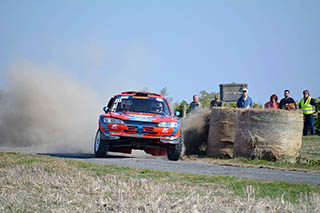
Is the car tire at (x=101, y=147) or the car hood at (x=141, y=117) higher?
the car hood at (x=141, y=117)

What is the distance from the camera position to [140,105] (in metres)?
16.6

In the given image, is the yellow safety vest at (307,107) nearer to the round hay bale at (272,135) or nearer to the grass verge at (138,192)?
the round hay bale at (272,135)

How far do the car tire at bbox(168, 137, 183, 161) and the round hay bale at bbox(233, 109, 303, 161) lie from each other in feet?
5.42

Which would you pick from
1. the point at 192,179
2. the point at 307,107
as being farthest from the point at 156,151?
the point at 192,179

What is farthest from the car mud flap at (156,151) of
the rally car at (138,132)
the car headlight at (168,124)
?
the car headlight at (168,124)

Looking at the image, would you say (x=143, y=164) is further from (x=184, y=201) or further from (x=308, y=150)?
(x=184, y=201)

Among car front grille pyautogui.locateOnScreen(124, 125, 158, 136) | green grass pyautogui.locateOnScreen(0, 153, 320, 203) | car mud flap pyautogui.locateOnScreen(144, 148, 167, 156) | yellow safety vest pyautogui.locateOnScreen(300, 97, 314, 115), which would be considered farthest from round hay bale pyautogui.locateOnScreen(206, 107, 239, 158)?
green grass pyautogui.locateOnScreen(0, 153, 320, 203)

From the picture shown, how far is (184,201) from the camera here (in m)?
7.07

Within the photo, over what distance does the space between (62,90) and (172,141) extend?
42.2ft

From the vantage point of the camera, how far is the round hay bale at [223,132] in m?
17.0

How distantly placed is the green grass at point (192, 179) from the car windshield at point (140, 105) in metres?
3.80

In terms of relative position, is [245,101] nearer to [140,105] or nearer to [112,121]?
[140,105]

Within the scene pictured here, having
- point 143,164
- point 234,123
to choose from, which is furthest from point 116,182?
point 234,123

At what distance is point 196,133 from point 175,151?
2.72m
